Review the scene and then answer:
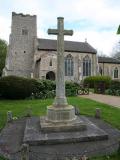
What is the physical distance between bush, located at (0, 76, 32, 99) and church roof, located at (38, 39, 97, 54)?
2587cm

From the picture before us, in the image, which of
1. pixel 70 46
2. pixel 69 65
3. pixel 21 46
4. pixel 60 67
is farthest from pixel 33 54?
pixel 60 67

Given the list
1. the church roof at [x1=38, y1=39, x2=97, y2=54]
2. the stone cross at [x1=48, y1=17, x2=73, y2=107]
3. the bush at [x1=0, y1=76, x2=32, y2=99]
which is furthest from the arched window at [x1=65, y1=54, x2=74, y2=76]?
the stone cross at [x1=48, y1=17, x2=73, y2=107]

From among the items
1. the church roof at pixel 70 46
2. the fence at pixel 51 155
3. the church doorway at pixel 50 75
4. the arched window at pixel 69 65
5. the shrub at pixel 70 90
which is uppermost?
the church roof at pixel 70 46

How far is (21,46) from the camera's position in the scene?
50.1m

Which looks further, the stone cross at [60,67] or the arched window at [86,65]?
the arched window at [86,65]

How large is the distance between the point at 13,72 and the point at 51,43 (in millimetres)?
9432

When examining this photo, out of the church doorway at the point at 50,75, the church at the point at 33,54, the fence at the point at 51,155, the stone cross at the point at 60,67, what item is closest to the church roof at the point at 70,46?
the church at the point at 33,54

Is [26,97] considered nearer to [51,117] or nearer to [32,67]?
[51,117]

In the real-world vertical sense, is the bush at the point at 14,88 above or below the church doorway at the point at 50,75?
below

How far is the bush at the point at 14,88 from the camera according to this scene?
2219 cm

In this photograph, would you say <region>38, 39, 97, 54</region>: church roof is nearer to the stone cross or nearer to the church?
the church

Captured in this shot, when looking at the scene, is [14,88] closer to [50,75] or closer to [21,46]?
[50,75]

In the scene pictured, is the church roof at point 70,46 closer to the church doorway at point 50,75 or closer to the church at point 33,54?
the church at point 33,54

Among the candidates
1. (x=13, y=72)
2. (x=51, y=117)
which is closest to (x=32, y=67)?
(x=13, y=72)
